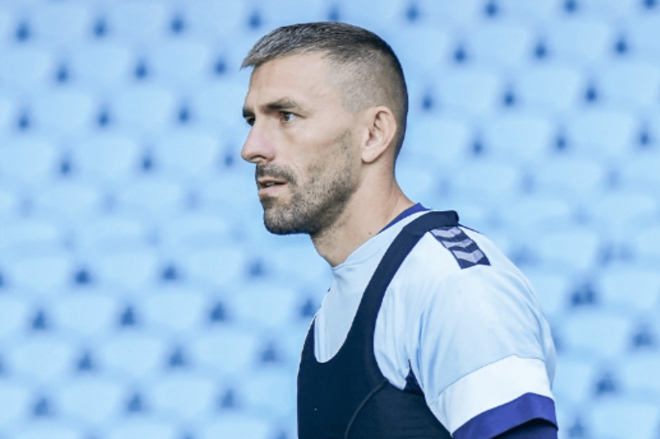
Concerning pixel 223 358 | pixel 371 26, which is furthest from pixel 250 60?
pixel 371 26

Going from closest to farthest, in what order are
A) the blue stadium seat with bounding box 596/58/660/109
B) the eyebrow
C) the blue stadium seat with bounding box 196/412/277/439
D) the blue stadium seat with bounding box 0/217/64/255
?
the eyebrow, the blue stadium seat with bounding box 196/412/277/439, the blue stadium seat with bounding box 0/217/64/255, the blue stadium seat with bounding box 596/58/660/109

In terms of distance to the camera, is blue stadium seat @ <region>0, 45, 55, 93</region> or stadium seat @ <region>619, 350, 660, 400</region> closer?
stadium seat @ <region>619, 350, 660, 400</region>

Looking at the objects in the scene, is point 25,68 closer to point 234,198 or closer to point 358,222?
point 234,198

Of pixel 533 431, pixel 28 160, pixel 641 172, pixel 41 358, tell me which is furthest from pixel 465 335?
pixel 28 160

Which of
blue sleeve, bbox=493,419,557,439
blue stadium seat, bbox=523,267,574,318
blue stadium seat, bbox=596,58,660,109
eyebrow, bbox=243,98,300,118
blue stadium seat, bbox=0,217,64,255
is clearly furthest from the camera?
blue stadium seat, bbox=596,58,660,109

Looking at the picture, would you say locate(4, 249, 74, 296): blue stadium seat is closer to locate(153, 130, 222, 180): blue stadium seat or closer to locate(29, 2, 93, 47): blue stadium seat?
locate(153, 130, 222, 180): blue stadium seat

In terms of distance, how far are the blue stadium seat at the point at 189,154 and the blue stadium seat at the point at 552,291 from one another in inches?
31.5

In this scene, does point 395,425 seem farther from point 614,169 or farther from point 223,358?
point 614,169

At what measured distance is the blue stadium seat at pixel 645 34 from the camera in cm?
232

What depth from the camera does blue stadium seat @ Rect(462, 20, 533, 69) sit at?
2.31 m

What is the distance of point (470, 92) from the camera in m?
2.27

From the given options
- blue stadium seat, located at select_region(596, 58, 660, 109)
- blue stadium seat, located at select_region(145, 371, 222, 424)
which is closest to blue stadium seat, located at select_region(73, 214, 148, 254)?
blue stadium seat, located at select_region(145, 371, 222, 424)

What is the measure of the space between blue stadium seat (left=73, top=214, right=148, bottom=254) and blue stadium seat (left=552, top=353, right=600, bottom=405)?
1.00 metres

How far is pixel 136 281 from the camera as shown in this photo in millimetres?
2090
